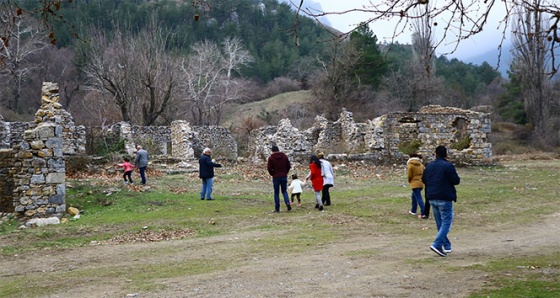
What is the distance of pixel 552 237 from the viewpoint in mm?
11891

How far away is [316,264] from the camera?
925 centimetres

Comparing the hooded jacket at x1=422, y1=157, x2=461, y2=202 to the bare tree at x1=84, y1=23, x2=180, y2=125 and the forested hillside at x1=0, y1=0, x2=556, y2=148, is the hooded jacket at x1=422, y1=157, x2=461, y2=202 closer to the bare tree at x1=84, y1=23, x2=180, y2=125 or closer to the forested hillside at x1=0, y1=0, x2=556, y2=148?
the forested hillside at x1=0, y1=0, x2=556, y2=148

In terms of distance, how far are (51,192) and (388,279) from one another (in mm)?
10545

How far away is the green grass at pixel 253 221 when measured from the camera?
853 centimetres

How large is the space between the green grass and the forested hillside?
49.4ft

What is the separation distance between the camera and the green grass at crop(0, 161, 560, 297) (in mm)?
8531

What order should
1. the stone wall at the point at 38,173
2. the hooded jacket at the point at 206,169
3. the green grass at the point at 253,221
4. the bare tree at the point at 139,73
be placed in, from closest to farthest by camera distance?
the green grass at the point at 253,221, the stone wall at the point at 38,173, the hooded jacket at the point at 206,169, the bare tree at the point at 139,73

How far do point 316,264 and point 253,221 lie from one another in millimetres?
5300

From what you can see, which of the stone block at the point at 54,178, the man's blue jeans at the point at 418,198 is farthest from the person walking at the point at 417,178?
the stone block at the point at 54,178

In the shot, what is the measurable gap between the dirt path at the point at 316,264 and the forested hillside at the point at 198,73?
877 inches

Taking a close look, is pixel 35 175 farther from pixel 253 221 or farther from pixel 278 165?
pixel 278 165

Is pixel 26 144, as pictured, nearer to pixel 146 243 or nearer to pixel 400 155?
pixel 146 243

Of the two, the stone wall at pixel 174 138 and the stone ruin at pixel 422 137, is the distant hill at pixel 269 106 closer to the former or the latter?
the stone wall at pixel 174 138

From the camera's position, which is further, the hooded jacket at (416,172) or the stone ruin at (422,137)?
the stone ruin at (422,137)
